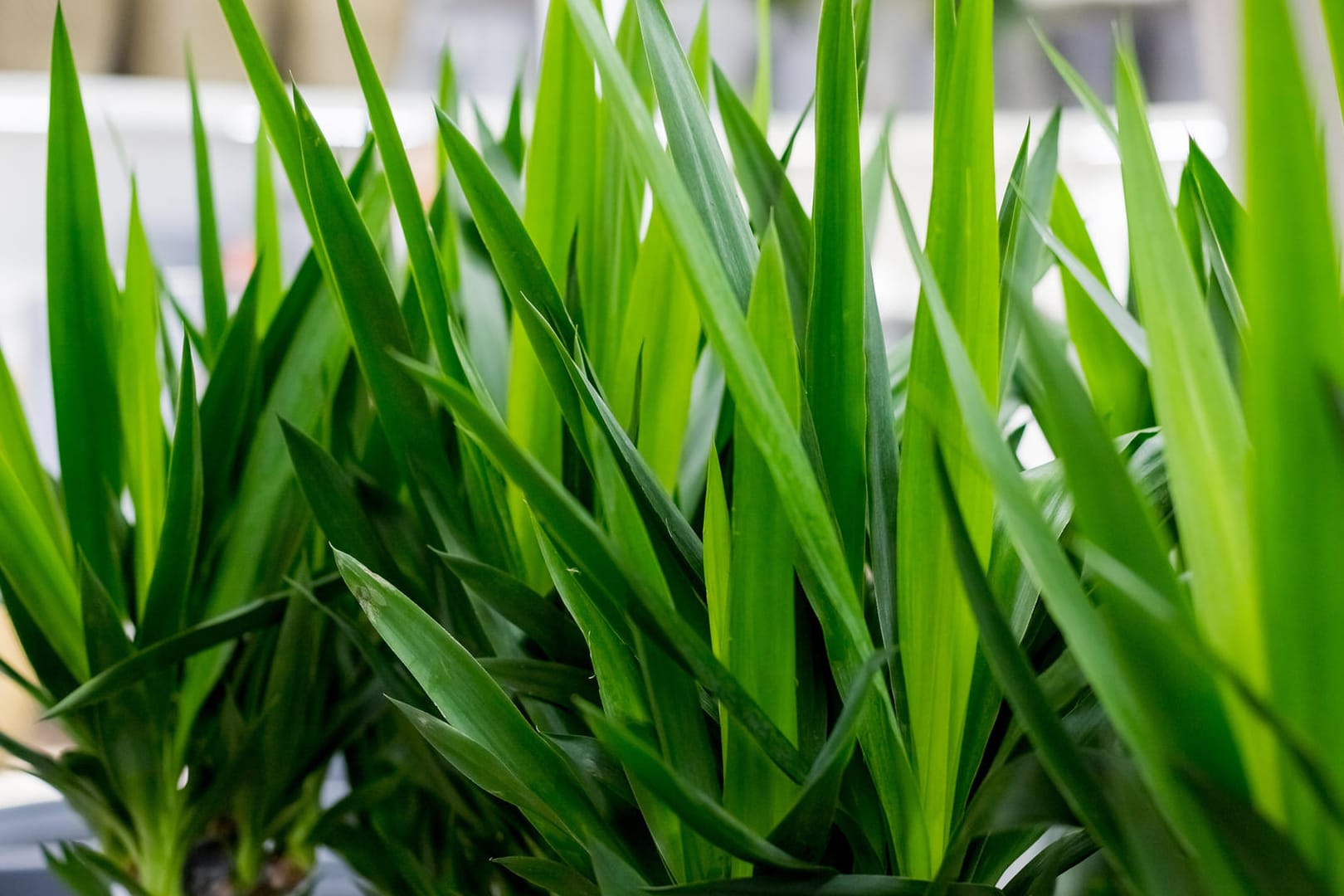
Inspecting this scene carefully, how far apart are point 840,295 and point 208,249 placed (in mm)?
360

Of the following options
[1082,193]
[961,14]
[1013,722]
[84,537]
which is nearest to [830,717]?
[1013,722]

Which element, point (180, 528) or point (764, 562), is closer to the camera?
point (764, 562)

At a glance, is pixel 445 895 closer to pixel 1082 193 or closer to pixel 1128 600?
pixel 1128 600

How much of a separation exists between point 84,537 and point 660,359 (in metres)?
0.25

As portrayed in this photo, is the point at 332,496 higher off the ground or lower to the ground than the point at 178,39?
lower

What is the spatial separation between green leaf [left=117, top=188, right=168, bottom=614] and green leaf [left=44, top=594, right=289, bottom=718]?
0.05m

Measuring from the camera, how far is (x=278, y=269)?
0.52 meters

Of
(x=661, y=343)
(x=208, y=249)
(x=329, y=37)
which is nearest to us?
(x=661, y=343)

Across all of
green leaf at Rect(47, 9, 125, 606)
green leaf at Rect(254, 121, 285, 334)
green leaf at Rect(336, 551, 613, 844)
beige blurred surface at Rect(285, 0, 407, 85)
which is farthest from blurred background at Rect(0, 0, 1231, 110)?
green leaf at Rect(336, 551, 613, 844)

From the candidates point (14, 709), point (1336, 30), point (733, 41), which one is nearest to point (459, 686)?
point (1336, 30)

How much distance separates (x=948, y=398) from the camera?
244 millimetres

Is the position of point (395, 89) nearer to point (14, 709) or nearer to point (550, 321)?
point (14, 709)

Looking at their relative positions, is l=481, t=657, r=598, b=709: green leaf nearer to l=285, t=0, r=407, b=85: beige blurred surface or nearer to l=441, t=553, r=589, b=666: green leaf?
l=441, t=553, r=589, b=666: green leaf

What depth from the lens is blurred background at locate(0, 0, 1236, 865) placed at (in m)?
1.39
